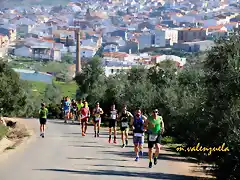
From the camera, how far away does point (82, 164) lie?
47.3ft

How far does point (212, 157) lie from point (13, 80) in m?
24.0

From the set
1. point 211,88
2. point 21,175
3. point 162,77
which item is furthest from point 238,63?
point 162,77

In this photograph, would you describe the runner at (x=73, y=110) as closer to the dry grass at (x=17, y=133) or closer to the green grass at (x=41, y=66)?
the dry grass at (x=17, y=133)

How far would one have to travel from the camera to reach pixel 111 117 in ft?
67.6

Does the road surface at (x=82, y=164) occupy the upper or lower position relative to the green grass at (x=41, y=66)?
lower

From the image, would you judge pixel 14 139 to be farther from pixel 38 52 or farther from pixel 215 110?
pixel 38 52

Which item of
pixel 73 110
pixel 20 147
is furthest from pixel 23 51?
pixel 20 147

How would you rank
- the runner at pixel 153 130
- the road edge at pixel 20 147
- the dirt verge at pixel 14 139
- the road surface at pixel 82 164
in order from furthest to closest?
the dirt verge at pixel 14 139
the road edge at pixel 20 147
the runner at pixel 153 130
the road surface at pixel 82 164

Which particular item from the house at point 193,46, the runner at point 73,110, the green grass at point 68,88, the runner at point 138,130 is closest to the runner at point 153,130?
the runner at point 138,130

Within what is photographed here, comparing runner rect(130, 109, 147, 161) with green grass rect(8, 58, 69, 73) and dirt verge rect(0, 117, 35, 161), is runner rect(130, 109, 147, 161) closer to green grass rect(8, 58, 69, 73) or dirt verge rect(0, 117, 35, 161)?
dirt verge rect(0, 117, 35, 161)

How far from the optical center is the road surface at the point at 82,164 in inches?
505

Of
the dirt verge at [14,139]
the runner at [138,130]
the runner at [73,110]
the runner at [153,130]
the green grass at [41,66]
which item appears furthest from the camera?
the green grass at [41,66]

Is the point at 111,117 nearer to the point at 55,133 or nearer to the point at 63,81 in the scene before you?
the point at 55,133

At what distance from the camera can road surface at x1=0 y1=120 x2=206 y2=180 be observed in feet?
42.1
